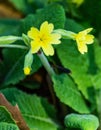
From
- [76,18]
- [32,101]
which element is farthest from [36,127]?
[76,18]

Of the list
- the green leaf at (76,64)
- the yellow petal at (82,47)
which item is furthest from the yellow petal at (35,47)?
the green leaf at (76,64)

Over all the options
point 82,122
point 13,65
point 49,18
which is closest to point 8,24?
point 13,65

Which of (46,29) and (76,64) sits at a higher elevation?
(46,29)

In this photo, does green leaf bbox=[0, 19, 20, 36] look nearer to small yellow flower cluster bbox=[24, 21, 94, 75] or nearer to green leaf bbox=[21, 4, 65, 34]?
green leaf bbox=[21, 4, 65, 34]

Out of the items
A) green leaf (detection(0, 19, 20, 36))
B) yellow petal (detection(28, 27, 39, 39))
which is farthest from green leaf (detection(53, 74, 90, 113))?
green leaf (detection(0, 19, 20, 36))

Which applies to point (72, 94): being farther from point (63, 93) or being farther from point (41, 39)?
point (41, 39)

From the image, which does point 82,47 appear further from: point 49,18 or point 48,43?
point 49,18
